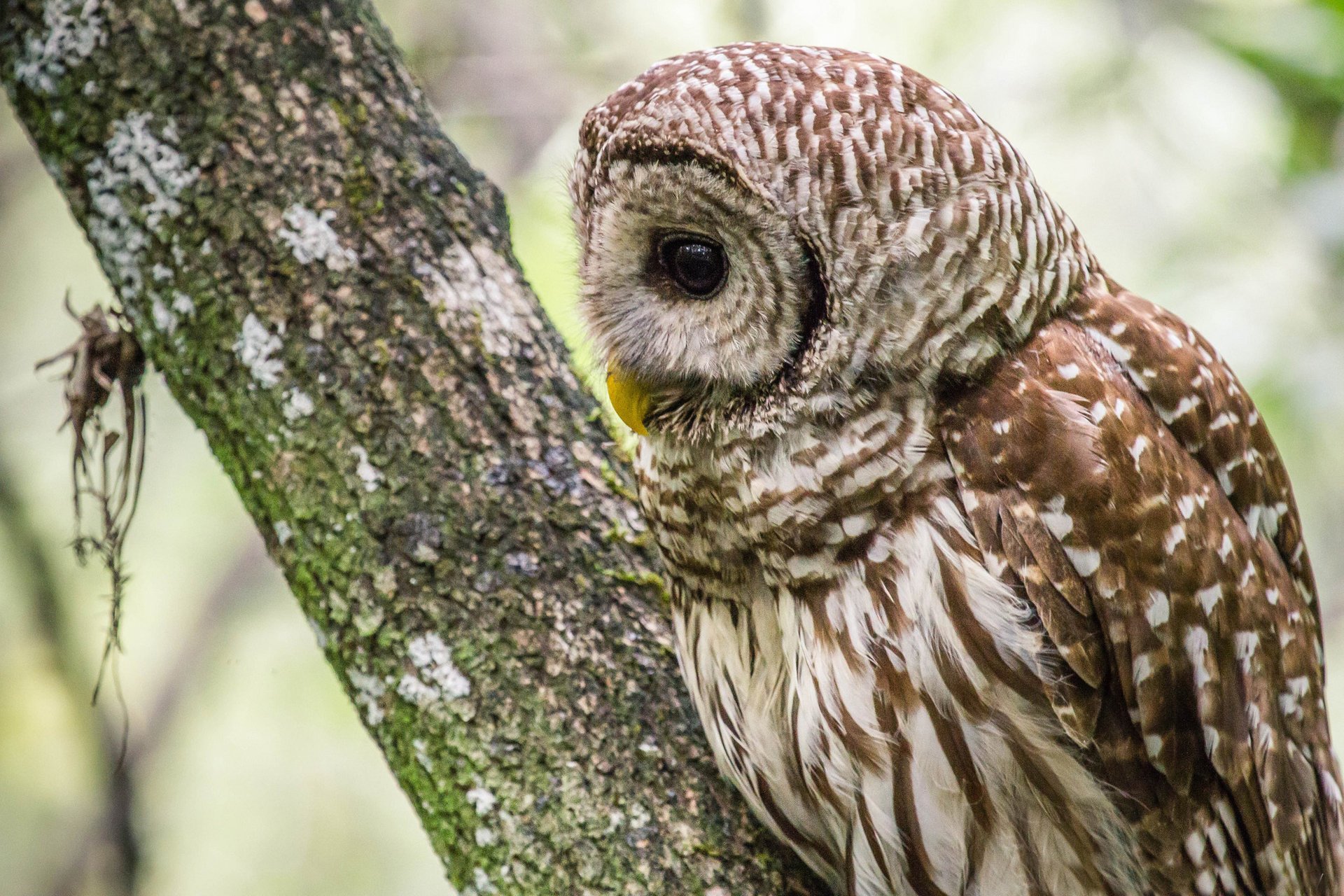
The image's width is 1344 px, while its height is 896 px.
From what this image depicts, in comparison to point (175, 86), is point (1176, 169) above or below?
above

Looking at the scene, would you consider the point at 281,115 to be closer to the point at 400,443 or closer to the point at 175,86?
the point at 175,86

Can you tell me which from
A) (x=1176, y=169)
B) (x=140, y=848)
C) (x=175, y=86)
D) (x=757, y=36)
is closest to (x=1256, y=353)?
(x=1176, y=169)

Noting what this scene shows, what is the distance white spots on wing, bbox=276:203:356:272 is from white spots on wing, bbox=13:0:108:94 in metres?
0.47

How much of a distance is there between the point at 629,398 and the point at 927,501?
60 centimetres

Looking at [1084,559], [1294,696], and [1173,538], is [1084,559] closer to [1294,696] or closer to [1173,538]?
[1173,538]

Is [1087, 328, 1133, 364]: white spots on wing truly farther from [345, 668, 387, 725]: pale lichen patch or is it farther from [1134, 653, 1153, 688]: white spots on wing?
[345, 668, 387, 725]: pale lichen patch

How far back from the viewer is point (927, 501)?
2076 mm

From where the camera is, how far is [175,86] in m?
2.22

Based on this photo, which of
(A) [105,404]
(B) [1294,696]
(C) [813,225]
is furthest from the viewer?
(A) [105,404]

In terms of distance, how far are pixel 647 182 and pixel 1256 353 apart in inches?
110

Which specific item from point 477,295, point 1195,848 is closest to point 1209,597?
point 1195,848

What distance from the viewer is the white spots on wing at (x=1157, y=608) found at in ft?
6.76

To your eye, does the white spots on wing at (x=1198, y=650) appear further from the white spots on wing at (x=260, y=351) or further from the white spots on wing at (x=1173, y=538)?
the white spots on wing at (x=260, y=351)

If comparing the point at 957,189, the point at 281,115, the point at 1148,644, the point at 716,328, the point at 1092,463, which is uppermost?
the point at 281,115
